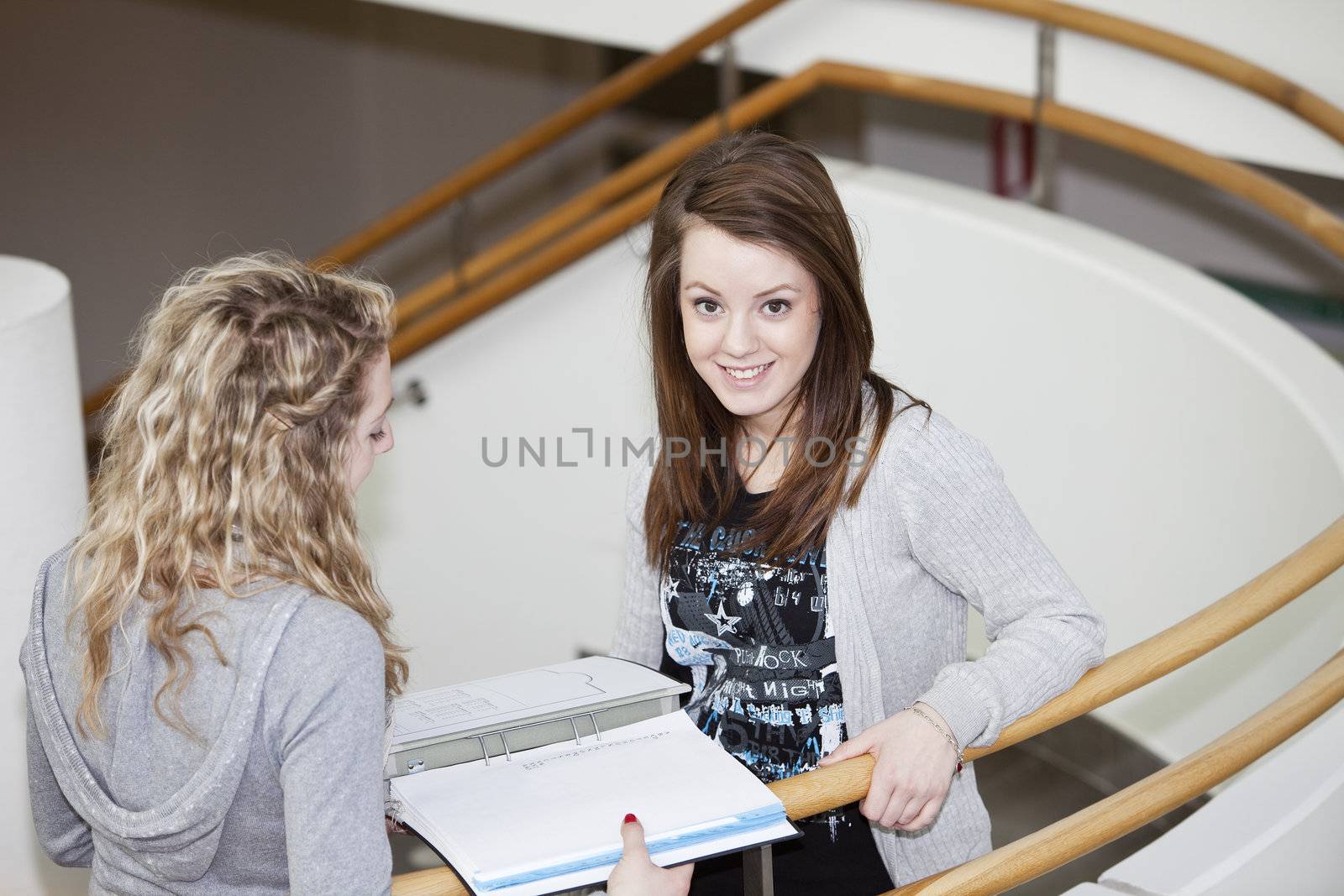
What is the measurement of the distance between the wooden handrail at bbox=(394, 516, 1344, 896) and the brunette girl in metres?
0.04

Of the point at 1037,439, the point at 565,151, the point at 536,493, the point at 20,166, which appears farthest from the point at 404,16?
the point at 1037,439

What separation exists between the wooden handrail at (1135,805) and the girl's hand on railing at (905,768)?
0.11m

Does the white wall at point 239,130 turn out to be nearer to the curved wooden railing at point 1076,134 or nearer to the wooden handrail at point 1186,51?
the curved wooden railing at point 1076,134

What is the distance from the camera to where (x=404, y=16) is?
7.18m

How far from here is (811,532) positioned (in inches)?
73.9

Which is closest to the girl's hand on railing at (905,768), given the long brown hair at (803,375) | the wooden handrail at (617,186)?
the long brown hair at (803,375)

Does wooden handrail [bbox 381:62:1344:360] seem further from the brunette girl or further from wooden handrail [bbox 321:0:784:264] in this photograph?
the brunette girl

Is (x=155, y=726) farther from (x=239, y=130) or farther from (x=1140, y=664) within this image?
(x=239, y=130)

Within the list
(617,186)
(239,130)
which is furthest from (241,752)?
(239,130)

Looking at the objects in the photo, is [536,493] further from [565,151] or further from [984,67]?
[565,151]

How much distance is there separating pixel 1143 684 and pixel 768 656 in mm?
491

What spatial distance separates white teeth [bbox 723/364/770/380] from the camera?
75.1 inches

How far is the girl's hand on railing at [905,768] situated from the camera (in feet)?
5.14

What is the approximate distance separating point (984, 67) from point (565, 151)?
3.27 meters
